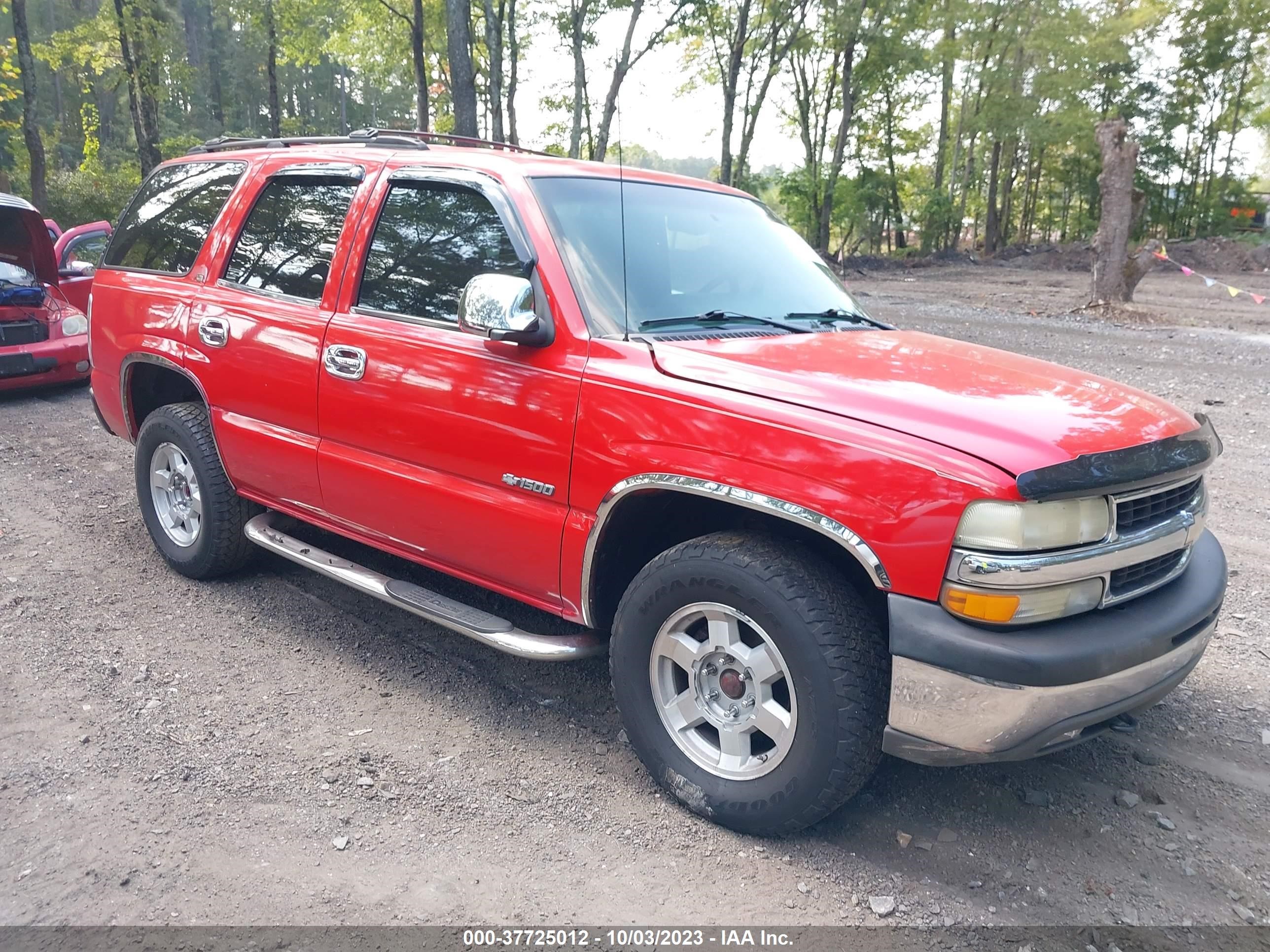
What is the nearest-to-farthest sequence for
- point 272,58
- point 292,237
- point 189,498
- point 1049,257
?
point 292,237, point 189,498, point 272,58, point 1049,257

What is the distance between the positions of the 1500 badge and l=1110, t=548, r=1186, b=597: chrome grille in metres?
1.70

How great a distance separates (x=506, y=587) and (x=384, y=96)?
239 feet

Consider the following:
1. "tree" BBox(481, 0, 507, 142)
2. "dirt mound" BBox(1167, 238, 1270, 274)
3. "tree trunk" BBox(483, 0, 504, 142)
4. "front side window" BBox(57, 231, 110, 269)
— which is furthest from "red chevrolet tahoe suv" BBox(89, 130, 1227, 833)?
"dirt mound" BBox(1167, 238, 1270, 274)

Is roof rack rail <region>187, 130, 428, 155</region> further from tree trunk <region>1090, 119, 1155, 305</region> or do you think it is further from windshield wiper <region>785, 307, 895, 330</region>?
tree trunk <region>1090, 119, 1155, 305</region>

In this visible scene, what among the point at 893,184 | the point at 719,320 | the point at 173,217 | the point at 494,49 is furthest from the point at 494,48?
the point at 893,184

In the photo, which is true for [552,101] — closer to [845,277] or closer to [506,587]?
[845,277]

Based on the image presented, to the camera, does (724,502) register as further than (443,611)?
No

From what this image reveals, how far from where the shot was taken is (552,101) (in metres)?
31.7

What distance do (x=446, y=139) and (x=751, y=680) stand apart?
10.2 ft

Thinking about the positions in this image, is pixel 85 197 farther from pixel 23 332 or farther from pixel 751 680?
pixel 751 680

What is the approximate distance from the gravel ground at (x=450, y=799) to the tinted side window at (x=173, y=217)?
1646mm

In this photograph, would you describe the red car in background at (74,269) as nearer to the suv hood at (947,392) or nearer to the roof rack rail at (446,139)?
the roof rack rail at (446,139)

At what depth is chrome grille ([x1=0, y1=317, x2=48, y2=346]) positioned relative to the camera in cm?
844

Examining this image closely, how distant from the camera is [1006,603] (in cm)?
235
